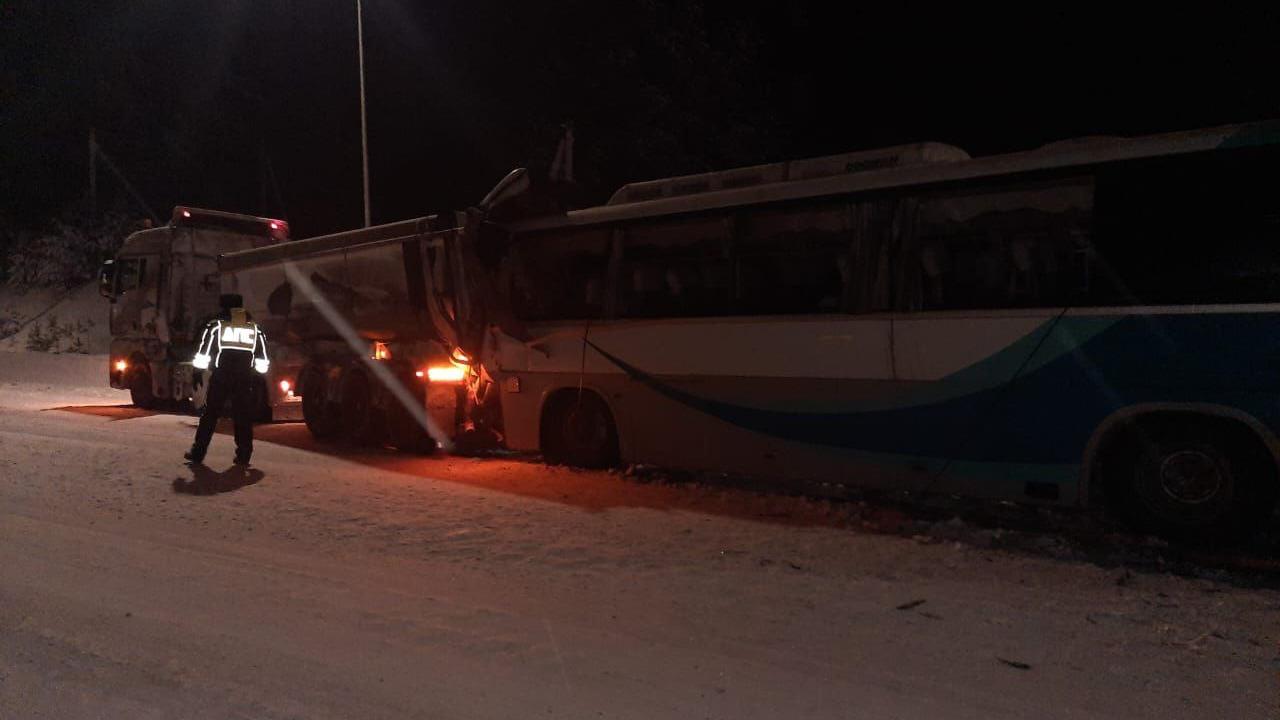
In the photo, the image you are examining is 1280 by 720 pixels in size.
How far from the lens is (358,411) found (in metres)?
12.3

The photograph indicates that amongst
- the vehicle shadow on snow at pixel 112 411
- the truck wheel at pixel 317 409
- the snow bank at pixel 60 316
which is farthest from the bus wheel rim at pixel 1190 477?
the snow bank at pixel 60 316

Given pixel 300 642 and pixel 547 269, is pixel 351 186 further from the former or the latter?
pixel 300 642

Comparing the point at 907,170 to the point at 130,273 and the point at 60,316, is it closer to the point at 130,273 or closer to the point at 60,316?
the point at 130,273

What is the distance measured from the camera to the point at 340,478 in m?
9.06

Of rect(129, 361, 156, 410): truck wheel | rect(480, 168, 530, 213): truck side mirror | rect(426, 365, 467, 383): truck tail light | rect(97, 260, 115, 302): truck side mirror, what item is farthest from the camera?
rect(97, 260, 115, 302): truck side mirror

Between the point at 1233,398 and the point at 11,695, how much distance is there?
752 cm

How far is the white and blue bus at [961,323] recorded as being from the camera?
20.4ft

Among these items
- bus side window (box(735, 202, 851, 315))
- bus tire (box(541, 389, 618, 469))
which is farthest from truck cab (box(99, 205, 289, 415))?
bus side window (box(735, 202, 851, 315))

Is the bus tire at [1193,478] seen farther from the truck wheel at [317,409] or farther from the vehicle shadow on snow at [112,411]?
the vehicle shadow on snow at [112,411]

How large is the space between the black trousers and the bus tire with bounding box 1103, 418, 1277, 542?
8575 millimetres

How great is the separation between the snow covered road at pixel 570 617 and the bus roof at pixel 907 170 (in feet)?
9.86

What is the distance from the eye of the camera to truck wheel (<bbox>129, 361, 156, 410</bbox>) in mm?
16516

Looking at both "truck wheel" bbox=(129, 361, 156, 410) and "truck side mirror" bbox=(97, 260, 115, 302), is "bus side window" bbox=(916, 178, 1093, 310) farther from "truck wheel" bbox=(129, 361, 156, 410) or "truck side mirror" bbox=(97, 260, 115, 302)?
"truck side mirror" bbox=(97, 260, 115, 302)

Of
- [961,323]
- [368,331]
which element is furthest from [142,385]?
[961,323]
